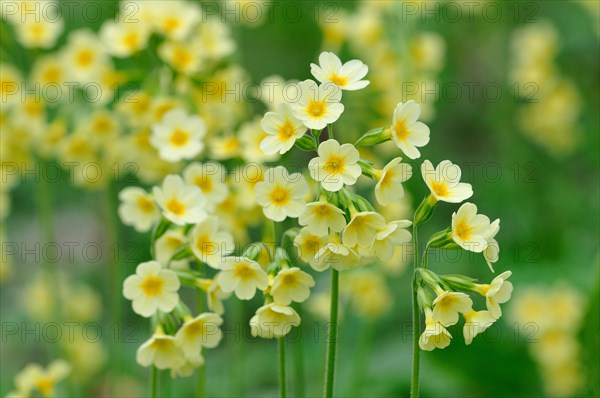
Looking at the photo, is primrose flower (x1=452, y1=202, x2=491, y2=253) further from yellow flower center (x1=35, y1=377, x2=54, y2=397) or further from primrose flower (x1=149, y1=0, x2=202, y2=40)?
primrose flower (x1=149, y1=0, x2=202, y2=40)

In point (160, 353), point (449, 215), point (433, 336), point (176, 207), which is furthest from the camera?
point (449, 215)

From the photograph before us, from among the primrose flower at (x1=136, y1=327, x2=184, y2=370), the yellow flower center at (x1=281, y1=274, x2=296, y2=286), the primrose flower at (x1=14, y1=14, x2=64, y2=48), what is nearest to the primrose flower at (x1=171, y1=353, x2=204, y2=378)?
the primrose flower at (x1=136, y1=327, x2=184, y2=370)

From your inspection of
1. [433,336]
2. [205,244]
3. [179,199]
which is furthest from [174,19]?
[433,336]

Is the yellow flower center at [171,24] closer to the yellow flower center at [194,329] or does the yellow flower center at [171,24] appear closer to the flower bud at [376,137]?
the flower bud at [376,137]

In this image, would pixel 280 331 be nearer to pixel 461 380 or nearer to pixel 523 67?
pixel 461 380

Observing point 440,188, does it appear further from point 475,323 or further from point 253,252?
point 253,252

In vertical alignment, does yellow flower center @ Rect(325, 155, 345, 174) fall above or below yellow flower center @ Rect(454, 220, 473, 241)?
above

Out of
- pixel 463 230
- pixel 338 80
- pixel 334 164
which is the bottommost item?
pixel 463 230
